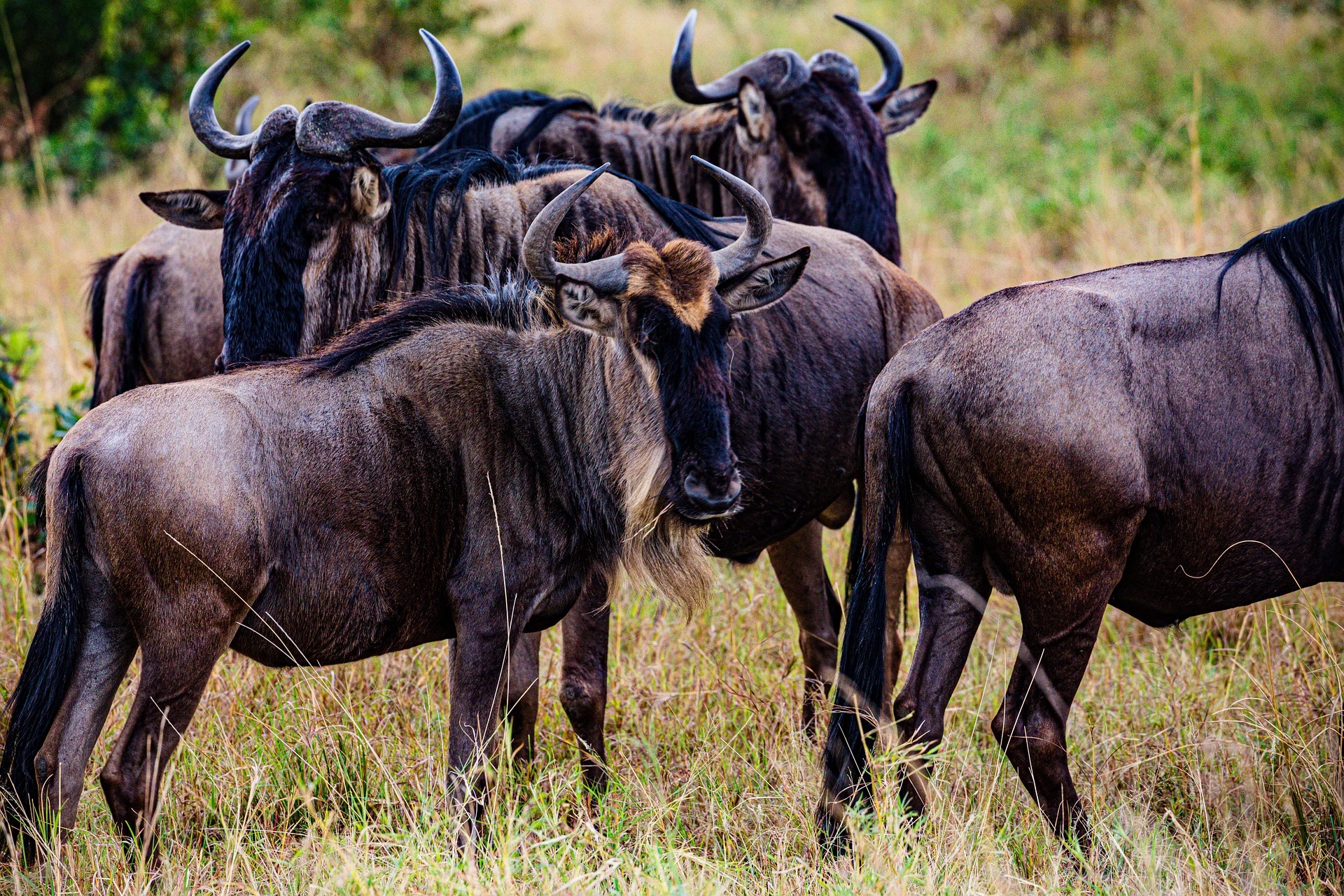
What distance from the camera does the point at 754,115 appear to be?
6109mm

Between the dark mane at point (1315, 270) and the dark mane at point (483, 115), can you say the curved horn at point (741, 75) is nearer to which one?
the dark mane at point (483, 115)

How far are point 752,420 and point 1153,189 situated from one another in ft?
22.3

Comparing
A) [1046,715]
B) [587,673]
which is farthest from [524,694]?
[1046,715]

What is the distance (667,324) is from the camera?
11.4 ft

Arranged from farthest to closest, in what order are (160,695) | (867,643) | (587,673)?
(587,673) < (867,643) < (160,695)

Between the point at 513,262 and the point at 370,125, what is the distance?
0.66 meters

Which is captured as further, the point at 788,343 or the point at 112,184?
the point at 112,184

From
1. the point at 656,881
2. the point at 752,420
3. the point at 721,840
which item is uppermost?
the point at 752,420

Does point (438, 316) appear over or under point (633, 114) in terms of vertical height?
under

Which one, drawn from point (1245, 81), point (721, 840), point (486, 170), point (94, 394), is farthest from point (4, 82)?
point (1245, 81)

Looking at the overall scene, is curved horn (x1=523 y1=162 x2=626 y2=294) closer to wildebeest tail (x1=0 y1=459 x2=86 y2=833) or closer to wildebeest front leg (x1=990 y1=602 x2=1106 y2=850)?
wildebeest tail (x1=0 y1=459 x2=86 y2=833)

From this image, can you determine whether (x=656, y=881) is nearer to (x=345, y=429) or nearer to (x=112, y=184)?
(x=345, y=429)

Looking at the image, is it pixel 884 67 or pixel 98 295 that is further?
pixel 884 67

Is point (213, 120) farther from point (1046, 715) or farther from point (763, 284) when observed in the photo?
point (1046, 715)
